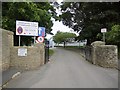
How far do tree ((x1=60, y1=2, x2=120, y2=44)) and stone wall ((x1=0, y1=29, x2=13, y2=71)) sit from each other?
66.3ft

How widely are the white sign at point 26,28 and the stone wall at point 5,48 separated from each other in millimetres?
2192

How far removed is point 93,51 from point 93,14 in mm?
17917

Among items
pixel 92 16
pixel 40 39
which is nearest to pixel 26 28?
pixel 40 39

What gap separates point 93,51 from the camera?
22172 mm

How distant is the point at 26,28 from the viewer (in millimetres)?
19719

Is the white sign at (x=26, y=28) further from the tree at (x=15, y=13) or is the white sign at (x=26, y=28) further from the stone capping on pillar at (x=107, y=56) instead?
the stone capping on pillar at (x=107, y=56)

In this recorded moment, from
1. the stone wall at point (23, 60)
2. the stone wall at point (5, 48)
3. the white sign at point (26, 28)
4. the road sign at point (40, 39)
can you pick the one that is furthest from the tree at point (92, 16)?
the stone wall at point (5, 48)

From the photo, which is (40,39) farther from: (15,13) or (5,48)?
(5,48)

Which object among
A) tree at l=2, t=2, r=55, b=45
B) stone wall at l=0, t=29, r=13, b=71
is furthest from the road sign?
stone wall at l=0, t=29, r=13, b=71

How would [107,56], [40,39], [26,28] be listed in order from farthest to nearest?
[40,39] < [26,28] < [107,56]

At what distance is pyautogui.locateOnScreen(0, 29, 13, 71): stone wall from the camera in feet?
49.5

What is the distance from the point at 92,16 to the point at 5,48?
79.8 ft

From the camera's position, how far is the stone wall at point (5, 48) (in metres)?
15.1

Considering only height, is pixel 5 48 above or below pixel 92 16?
below
